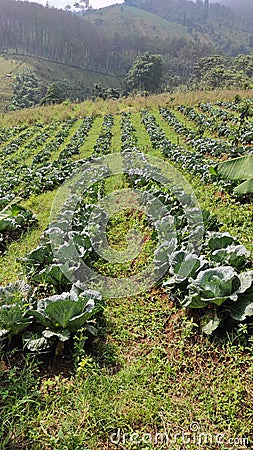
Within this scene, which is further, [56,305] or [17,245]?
[17,245]

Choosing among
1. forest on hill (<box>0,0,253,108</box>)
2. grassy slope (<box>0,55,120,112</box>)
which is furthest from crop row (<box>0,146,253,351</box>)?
grassy slope (<box>0,55,120,112</box>)

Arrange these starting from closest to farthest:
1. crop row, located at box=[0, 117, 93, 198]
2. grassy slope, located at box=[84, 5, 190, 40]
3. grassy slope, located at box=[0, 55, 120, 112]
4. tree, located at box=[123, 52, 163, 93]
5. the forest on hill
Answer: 1. crop row, located at box=[0, 117, 93, 198]
2. tree, located at box=[123, 52, 163, 93]
3. the forest on hill
4. grassy slope, located at box=[0, 55, 120, 112]
5. grassy slope, located at box=[84, 5, 190, 40]

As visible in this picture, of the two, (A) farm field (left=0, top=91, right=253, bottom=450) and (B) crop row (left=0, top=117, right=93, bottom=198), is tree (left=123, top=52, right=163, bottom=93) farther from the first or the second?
(A) farm field (left=0, top=91, right=253, bottom=450)

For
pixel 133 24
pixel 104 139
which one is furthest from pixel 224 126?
pixel 133 24

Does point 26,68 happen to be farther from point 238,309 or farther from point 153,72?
point 238,309

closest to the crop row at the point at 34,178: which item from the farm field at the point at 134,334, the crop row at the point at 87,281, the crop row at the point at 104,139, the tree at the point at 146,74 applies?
the crop row at the point at 104,139

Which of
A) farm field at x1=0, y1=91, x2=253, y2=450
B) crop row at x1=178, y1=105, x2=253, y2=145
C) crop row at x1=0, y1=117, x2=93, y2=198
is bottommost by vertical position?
crop row at x1=0, y1=117, x2=93, y2=198

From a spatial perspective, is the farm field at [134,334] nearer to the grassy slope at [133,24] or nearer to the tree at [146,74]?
the tree at [146,74]

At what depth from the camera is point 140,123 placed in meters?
19.5

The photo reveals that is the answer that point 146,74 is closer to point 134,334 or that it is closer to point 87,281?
point 87,281

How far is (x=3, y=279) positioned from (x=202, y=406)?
326cm

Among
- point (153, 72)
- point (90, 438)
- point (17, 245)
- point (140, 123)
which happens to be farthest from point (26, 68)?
point (90, 438)

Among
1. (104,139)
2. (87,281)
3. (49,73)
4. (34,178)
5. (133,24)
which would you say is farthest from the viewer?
(133,24)

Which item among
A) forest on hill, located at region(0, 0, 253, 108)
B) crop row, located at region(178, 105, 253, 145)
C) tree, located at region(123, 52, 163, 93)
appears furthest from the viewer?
forest on hill, located at region(0, 0, 253, 108)
